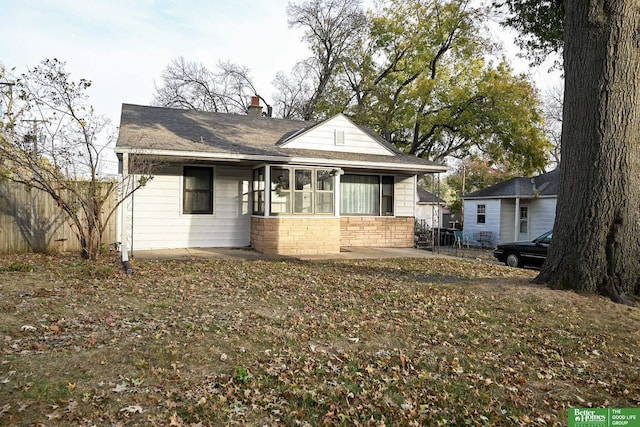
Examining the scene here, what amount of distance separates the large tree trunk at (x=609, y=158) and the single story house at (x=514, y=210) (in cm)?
1411

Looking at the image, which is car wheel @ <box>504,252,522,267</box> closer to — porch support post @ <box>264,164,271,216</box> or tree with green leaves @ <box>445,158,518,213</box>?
porch support post @ <box>264,164,271,216</box>

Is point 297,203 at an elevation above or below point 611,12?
below

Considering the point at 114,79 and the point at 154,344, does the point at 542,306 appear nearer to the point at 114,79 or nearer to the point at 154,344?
the point at 154,344

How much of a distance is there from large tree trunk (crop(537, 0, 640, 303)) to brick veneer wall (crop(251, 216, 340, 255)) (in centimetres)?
662

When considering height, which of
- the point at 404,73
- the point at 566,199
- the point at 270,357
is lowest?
the point at 270,357

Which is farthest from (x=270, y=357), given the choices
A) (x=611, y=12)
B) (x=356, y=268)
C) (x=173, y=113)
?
(x=173, y=113)

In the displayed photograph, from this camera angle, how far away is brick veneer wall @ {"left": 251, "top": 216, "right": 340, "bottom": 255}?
1203 cm

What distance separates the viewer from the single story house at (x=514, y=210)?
2078cm

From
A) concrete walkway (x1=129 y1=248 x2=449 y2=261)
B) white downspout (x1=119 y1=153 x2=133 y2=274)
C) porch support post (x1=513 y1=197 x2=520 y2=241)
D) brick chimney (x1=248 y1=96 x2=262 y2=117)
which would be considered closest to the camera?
white downspout (x1=119 y1=153 x2=133 y2=274)

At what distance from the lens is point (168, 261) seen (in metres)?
10.1

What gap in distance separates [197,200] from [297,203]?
311cm

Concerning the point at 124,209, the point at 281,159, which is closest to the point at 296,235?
the point at 281,159

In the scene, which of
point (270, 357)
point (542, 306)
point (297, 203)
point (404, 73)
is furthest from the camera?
point (404, 73)

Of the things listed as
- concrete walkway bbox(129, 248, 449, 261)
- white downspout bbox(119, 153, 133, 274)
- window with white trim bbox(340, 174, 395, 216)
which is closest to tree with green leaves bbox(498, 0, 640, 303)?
concrete walkway bbox(129, 248, 449, 261)
